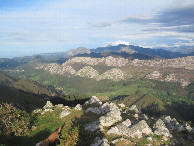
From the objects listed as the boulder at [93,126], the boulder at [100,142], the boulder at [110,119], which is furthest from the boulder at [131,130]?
the boulder at [100,142]

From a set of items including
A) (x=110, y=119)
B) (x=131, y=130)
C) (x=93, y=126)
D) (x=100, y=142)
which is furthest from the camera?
(x=110, y=119)

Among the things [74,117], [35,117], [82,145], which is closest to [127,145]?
[82,145]

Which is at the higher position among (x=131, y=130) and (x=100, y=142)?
(x=100, y=142)

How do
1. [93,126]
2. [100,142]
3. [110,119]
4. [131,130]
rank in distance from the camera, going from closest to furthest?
[100,142], [131,130], [93,126], [110,119]

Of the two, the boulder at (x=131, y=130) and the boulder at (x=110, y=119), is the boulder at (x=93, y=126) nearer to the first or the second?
the boulder at (x=110, y=119)

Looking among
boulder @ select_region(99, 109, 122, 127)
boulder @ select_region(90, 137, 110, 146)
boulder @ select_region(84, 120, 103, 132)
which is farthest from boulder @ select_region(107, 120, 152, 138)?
boulder @ select_region(90, 137, 110, 146)

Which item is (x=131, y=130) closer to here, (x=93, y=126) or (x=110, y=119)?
(x=110, y=119)

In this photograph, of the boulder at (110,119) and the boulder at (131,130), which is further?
the boulder at (110,119)

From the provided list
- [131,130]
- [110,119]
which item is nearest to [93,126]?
[110,119]

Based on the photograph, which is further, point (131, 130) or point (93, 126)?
point (93, 126)

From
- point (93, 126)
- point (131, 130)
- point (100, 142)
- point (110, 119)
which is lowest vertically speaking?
point (131, 130)

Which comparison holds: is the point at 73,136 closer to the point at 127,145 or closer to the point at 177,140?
the point at 127,145

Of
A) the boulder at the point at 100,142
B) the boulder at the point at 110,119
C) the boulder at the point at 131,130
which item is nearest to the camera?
the boulder at the point at 100,142

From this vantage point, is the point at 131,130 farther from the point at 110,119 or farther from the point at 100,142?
the point at 100,142
